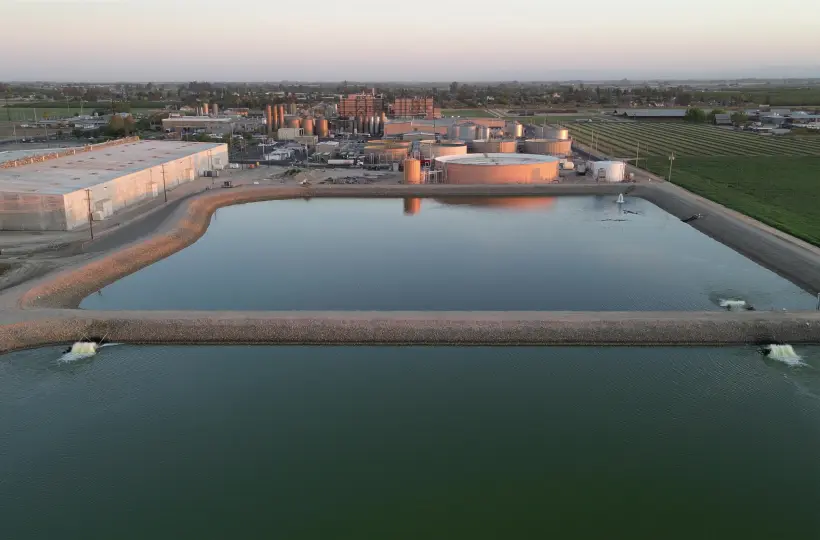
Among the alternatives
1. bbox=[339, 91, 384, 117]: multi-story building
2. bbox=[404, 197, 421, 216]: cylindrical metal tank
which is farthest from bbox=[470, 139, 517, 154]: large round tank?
bbox=[339, 91, 384, 117]: multi-story building

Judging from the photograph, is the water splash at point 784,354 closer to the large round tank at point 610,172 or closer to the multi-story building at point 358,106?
the large round tank at point 610,172

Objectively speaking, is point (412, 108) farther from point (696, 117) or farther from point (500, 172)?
point (500, 172)

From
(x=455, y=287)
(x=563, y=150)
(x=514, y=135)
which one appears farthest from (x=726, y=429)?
(x=514, y=135)

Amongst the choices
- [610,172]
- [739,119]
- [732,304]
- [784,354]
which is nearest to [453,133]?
[610,172]

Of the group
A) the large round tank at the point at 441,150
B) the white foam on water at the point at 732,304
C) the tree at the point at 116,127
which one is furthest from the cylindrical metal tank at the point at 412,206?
the tree at the point at 116,127

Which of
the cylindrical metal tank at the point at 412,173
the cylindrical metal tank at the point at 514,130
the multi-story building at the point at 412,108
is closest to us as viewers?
the cylindrical metal tank at the point at 412,173

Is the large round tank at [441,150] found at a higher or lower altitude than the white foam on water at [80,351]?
higher

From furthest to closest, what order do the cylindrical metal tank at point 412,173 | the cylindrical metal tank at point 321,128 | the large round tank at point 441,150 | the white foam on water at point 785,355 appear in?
the cylindrical metal tank at point 321,128
the large round tank at point 441,150
the cylindrical metal tank at point 412,173
the white foam on water at point 785,355

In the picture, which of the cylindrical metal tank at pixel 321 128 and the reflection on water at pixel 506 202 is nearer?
the reflection on water at pixel 506 202
